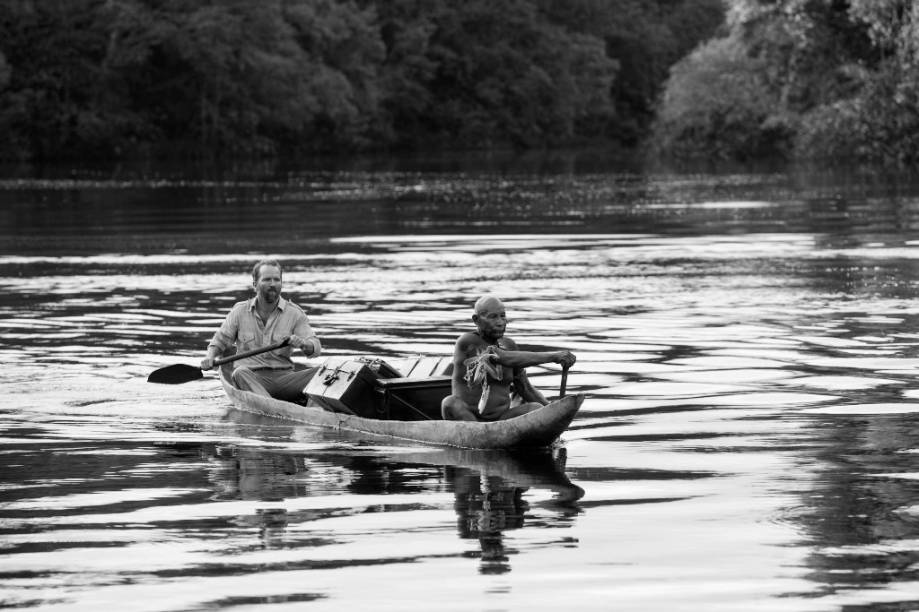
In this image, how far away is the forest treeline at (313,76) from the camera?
81812 mm

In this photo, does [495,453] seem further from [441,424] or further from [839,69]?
[839,69]

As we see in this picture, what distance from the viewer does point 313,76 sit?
3511 inches

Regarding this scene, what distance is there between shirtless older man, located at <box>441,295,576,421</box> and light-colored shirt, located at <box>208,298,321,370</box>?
2256 millimetres

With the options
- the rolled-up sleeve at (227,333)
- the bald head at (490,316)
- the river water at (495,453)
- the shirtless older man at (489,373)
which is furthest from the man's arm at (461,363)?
the rolled-up sleeve at (227,333)

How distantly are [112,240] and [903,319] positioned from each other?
18.3 m

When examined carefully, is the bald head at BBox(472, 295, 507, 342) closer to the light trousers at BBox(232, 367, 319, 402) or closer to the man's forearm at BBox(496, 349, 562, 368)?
the man's forearm at BBox(496, 349, 562, 368)

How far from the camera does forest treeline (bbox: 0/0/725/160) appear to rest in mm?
81812

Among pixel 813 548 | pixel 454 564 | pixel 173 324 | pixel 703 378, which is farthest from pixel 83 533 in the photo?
pixel 173 324

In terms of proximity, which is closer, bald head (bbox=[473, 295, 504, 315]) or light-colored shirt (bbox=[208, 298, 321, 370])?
bald head (bbox=[473, 295, 504, 315])

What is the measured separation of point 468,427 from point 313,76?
77.3m

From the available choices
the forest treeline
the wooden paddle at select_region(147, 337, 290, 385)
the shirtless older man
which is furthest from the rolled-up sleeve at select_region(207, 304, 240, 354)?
the forest treeline

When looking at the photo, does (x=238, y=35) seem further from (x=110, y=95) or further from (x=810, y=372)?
(x=810, y=372)

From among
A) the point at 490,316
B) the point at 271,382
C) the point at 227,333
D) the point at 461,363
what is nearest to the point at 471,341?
the point at 461,363

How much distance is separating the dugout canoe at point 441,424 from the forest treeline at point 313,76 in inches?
2573
